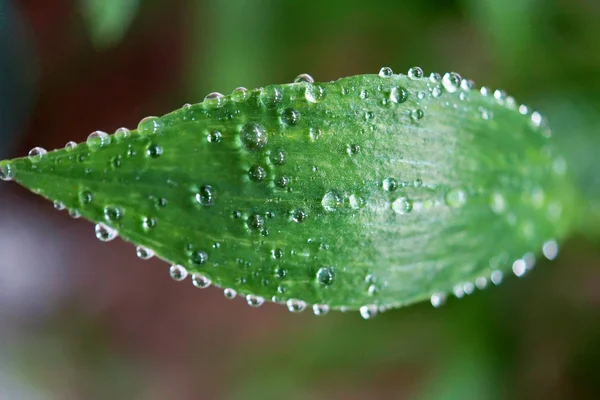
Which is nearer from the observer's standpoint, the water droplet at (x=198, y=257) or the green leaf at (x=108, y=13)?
the water droplet at (x=198, y=257)

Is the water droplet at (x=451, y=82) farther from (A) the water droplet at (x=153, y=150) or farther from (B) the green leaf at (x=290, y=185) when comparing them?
(A) the water droplet at (x=153, y=150)

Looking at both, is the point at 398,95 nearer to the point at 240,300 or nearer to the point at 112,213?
the point at 112,213

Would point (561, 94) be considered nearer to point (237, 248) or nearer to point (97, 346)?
point (237, 248)

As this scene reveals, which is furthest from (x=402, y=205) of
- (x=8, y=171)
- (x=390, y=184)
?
(x=8, y=171)

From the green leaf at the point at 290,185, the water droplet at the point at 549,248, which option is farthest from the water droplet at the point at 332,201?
the water droplet at the point at 549,248

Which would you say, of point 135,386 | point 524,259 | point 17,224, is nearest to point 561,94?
point 524,259

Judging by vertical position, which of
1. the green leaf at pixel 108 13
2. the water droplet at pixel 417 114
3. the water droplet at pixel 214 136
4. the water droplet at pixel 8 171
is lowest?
the water droplet at pixel 8 171

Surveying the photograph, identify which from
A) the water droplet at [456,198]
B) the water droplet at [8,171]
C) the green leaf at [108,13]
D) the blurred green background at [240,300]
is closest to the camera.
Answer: the water droplet at [8,171]
